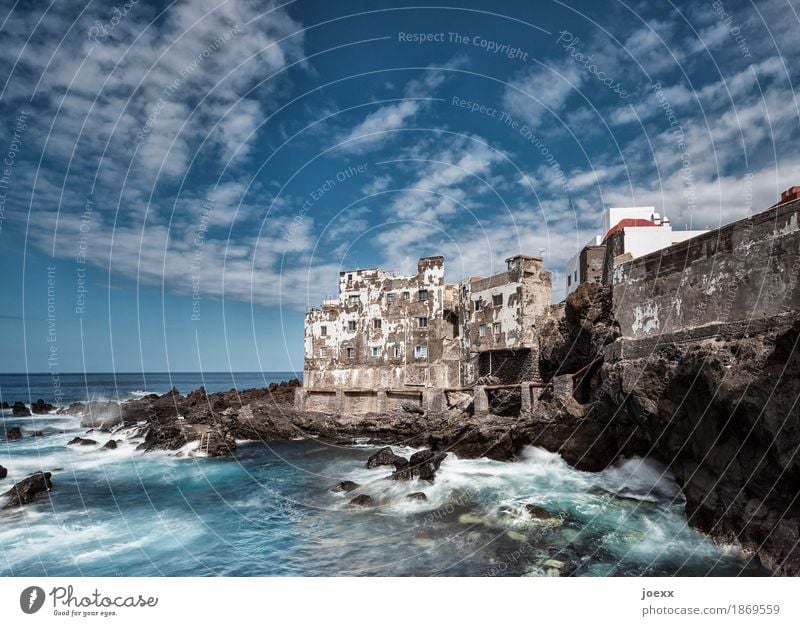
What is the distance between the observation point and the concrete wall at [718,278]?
12820mm

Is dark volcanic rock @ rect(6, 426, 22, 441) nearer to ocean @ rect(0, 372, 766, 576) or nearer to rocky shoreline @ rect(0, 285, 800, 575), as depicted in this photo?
rocky shoreline @ rect(0, 285, 800, 575)

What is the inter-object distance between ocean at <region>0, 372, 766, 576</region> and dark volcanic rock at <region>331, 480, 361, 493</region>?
0.49 metres

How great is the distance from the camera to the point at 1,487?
24.3 m

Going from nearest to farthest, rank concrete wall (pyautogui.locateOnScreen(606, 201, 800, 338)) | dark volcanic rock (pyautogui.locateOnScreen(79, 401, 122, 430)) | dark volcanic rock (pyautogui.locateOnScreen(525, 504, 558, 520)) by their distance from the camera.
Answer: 1. concrete wall (pyautogui.locateOnScreen(606, 201, 800, 338))
2. dark volcanic rock (pyautogui.locateOnScreen(525, 504, 558, 520))
3. dark volcanic rock (pyautogui.locateOnScreen(79, 401, 122, 430))

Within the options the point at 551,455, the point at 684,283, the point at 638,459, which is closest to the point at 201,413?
the point at 551,455

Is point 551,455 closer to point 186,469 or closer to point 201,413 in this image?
point 186,469

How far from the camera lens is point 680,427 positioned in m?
16.8

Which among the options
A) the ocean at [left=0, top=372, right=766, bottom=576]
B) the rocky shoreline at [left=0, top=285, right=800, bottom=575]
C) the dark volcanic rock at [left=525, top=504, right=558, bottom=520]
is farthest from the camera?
the dark volcanic rock at [left=525, top=504, right=558, bottom=520]

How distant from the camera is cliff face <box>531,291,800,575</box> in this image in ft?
38.2

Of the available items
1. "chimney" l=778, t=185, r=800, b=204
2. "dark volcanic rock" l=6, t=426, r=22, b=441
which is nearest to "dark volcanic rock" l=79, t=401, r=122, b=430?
"dark volcanic rock" l=6, t=426, r=22, b=441

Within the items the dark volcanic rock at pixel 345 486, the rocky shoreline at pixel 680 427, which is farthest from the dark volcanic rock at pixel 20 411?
the dark volcanic rock at pixel 345 486

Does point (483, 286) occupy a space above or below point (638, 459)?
above

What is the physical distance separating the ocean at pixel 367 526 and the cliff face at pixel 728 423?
1.06m

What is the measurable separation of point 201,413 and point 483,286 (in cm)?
3030
